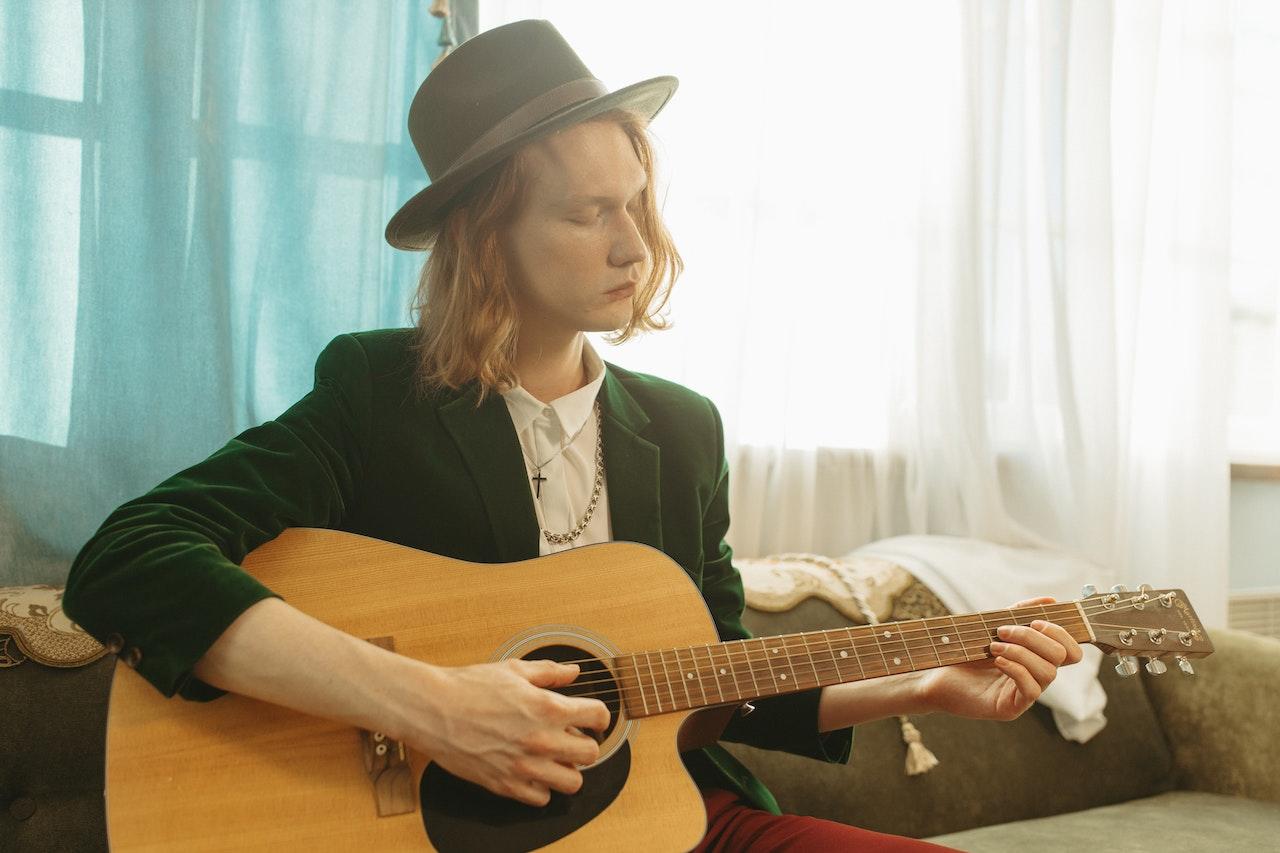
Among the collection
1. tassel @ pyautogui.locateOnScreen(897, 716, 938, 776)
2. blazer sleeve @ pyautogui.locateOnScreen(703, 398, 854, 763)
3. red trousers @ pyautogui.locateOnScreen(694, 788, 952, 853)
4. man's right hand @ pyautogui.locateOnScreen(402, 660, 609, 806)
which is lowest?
tassel @ pyautogui.locateOnScreen(897, 716, 938, 776)

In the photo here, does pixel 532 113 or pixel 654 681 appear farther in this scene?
pixel 532 113

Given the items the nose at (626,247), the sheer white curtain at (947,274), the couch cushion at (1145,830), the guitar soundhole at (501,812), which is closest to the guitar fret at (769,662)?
the guitar soundhole at (501,812)

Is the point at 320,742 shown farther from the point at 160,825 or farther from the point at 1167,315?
the point at 1167,315

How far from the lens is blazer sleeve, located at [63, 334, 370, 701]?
1.12 metres

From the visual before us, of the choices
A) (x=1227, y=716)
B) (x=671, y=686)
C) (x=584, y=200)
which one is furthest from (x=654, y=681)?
(x=1227, y=716)

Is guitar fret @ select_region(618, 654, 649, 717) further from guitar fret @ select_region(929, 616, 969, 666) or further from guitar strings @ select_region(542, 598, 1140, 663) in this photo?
guitar fret @ select_region(929, 616, 969, 666)

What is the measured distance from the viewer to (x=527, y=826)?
3.82 feet

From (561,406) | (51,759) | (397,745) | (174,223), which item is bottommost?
(51,759)

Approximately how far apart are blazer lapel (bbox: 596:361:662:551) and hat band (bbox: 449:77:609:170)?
437mm

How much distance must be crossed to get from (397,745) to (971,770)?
148 centimetres

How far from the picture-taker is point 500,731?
113 centimetres

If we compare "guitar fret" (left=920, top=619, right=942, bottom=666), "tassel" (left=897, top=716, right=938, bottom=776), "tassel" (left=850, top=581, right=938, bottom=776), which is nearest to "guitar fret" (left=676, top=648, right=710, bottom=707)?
"guitar fret" (left=920, top=619, right=942, bottom=666)

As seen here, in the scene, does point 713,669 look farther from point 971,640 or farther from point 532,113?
point 532,113

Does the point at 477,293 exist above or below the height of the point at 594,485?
above
